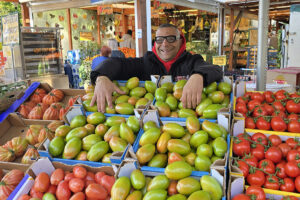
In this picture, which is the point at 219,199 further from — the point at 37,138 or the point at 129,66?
the point at 129,66

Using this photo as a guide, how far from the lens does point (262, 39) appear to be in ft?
8.30

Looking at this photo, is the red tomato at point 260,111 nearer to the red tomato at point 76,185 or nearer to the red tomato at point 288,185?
the red tomato at point 288,185

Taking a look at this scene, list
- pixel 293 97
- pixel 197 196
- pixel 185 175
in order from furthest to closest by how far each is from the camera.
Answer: pixel 293 97 → pixel 185 175 → pixel 197 196

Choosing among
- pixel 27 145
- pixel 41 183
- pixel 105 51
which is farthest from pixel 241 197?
pixel 105 51

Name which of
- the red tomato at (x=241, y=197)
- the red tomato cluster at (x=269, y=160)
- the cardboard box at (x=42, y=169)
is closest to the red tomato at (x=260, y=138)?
the red tomato cluster at (x=269, y=160)

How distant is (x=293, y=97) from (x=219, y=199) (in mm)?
1380

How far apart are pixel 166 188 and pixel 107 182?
14.2 inches

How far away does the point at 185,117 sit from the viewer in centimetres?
176

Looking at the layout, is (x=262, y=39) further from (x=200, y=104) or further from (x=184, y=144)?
(x=184, y=144)

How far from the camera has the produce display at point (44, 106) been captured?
8.35 feet

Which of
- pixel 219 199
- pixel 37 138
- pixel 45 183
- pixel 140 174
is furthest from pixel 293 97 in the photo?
pixel 37 138

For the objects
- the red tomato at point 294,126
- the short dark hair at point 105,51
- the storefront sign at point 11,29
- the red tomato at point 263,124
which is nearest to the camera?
the red tomato at point 294,126

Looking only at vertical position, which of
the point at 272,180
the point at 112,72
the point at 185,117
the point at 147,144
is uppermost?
the point at 112,72

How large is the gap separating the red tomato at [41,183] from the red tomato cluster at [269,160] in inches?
46.0
